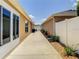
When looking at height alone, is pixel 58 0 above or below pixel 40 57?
above

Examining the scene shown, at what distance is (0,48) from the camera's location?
22.6ft

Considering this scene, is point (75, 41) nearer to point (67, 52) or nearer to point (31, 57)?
point (67, 52)

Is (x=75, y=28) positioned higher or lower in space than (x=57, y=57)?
higher

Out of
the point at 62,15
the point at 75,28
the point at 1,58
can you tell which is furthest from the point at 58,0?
the point at 1,58

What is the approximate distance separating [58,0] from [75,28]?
21896mm

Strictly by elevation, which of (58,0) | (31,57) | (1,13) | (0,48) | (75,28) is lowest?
(31,57)

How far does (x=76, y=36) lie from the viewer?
26.5 feet

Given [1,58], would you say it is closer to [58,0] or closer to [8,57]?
[8,57]

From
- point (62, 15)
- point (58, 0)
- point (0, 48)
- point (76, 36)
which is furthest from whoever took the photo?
point (58, 0)

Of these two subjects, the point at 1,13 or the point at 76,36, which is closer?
the point at 1,13

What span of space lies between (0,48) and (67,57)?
3.07 m

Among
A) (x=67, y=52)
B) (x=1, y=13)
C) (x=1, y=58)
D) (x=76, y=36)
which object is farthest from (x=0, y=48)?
(x=76, y=36)

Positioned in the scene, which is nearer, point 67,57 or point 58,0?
point 67,57

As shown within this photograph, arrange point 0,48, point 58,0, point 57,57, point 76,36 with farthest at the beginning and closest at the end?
1. point 58,0
2. point 76,36
3. point 57,57
4. point 0,48
